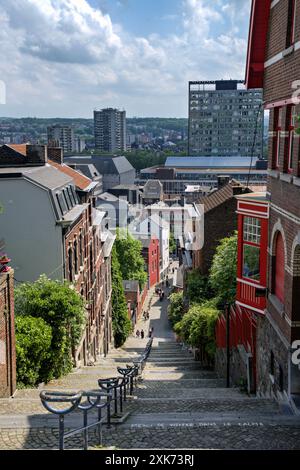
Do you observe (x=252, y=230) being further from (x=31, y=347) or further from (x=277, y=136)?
(x=31, y=347)

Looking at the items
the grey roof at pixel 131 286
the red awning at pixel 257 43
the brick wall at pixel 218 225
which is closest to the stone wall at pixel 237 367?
the red awning at pixel 257 43

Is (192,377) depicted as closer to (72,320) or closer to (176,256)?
(72,320)

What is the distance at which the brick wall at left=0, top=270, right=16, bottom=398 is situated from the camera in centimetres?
1511

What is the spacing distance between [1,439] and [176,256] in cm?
9589

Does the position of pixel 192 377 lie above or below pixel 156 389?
below

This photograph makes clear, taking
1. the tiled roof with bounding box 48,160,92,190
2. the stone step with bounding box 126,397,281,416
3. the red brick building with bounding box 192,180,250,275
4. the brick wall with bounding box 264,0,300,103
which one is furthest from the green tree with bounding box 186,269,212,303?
the stone step with bounding box 126,397,281,416

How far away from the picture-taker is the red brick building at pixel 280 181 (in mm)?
13750

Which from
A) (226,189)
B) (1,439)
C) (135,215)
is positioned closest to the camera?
(1,439)

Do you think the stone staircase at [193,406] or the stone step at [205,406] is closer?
the stone staircase at [193,406]

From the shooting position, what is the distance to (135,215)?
88.9 metres

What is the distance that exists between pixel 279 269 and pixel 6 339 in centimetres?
780

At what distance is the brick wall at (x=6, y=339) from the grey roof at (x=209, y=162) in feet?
506

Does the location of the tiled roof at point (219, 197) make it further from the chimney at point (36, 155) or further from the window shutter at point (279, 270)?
the window shutter at point (279, 270)
